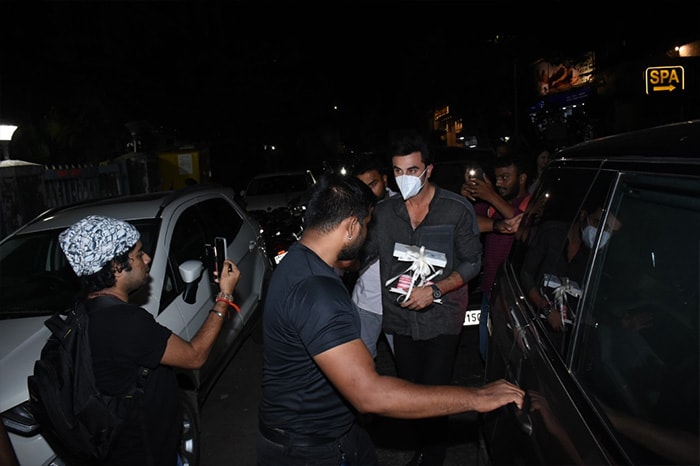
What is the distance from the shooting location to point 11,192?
7.22 metres

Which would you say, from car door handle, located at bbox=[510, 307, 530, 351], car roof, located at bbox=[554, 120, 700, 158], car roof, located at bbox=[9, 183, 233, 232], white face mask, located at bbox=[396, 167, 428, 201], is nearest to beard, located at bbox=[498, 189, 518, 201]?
white face mask, located at bbox=[396, 167, 428, 201]

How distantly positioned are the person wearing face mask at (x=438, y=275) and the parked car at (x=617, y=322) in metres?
1.14

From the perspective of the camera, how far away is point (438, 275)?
3.40m

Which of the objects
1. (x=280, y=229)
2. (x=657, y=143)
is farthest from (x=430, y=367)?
(x=280, y=229)

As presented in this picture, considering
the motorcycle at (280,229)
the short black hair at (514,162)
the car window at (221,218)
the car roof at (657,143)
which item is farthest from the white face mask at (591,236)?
the motorcycle at (280,229)

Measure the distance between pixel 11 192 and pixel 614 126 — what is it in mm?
19046

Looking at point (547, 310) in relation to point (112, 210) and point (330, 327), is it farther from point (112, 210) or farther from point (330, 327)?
point (112, 210)

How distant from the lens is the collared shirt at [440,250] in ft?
11.1

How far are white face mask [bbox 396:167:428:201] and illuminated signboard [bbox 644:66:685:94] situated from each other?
1148 centimetres

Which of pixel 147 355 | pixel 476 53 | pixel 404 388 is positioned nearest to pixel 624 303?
pixel 404 388

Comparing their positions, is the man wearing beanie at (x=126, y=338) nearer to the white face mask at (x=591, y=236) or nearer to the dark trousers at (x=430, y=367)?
the dark trousers at (x=430, y=367)

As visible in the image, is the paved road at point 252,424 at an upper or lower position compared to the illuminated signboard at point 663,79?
lower

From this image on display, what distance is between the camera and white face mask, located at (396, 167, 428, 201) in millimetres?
3428

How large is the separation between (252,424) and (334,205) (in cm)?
321
